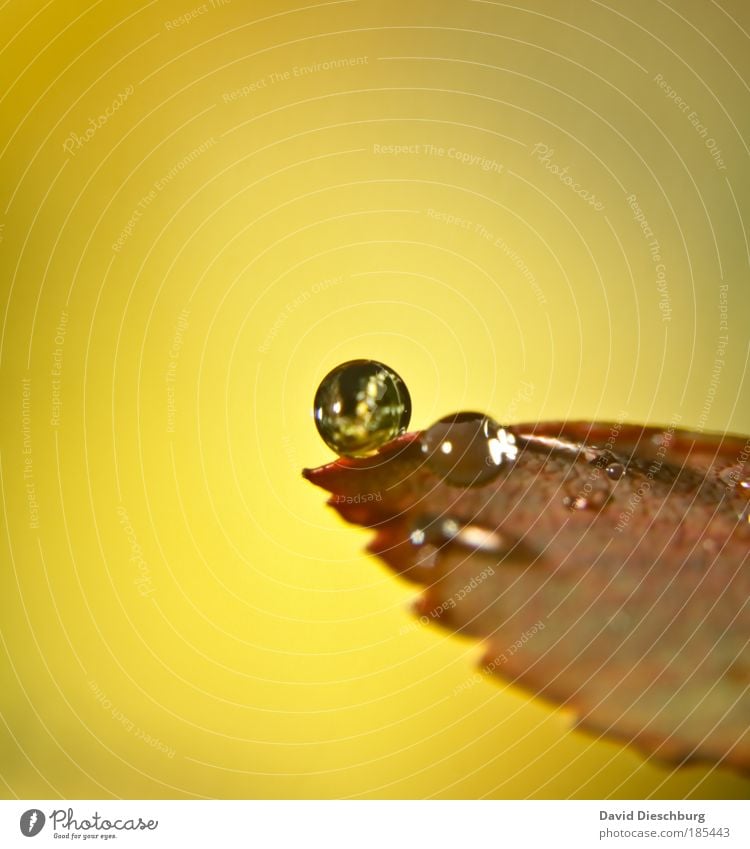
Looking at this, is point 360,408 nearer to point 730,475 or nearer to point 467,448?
point 467,448

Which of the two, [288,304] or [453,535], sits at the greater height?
[288,304]

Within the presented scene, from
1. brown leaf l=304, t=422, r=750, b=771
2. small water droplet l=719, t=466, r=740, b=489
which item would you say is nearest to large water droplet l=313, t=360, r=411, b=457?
brown leaf l=304, t=422, r=750, b=771

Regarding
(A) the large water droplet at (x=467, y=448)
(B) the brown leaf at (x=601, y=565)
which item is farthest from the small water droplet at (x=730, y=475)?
(A) the large water droplet at (x=467, y=448)

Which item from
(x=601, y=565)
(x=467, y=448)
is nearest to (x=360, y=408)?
(x=467, y=448)

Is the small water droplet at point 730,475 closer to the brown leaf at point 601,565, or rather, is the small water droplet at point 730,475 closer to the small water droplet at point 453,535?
the brown leaf at point 601,565

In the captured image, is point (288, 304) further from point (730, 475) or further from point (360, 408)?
point (730, 475)

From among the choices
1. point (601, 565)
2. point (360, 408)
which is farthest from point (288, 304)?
point (601, 565)
